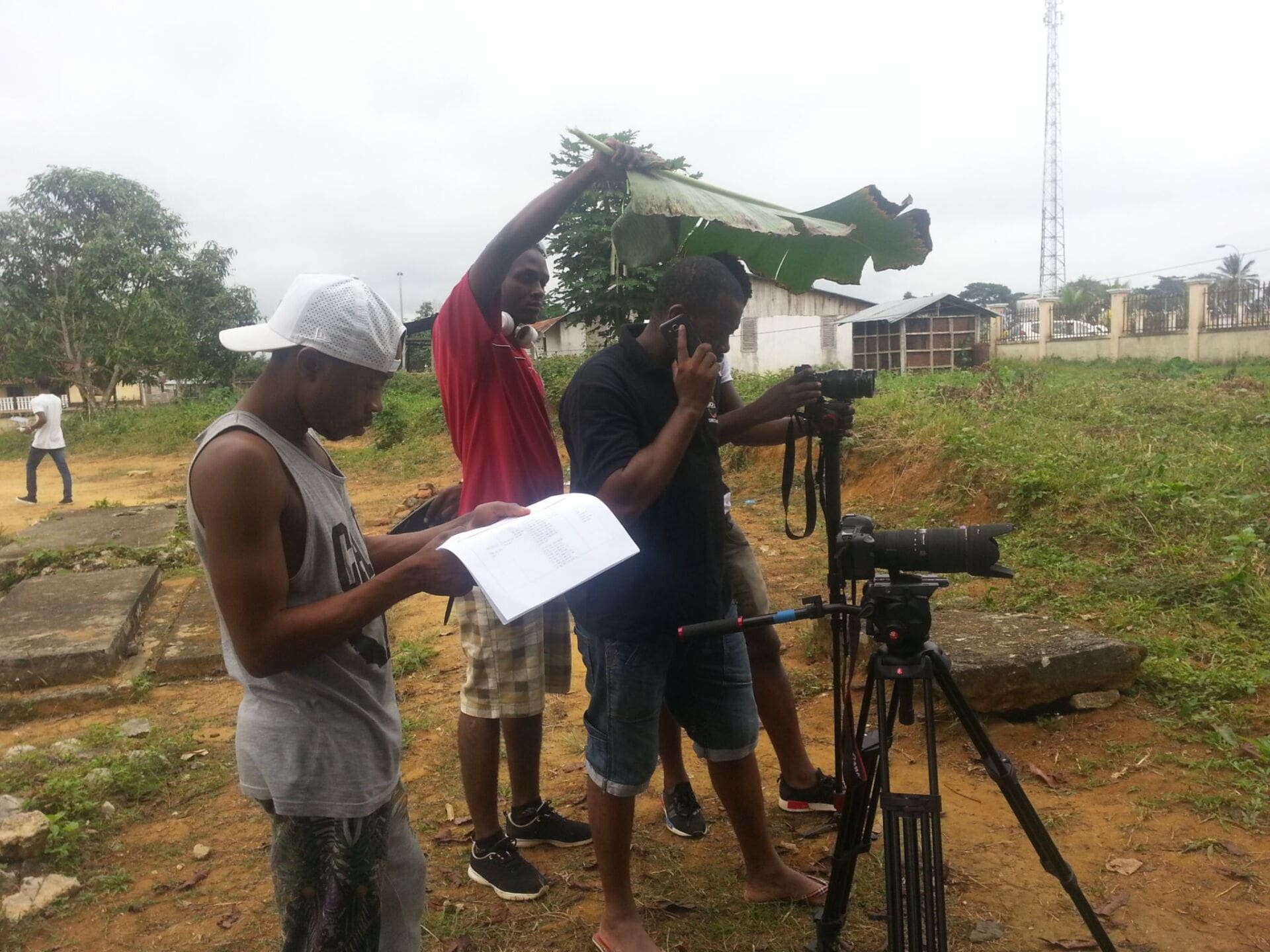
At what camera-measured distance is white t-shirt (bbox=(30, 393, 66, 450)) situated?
39.3ft

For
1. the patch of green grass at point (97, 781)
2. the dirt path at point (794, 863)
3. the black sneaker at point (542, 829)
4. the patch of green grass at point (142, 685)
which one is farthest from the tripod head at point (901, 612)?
the patch of green grass at point (142, 685)

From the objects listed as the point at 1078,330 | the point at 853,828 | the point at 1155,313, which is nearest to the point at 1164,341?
the point at 1155,313

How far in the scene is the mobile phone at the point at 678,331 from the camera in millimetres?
2234

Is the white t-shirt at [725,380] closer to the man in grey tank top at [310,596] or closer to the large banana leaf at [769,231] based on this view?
the large banana leaf at [769,231]

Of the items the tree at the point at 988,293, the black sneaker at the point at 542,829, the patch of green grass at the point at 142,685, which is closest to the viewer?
the black sneaker at the point at 542,829

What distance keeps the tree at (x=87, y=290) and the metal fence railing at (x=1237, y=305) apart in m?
25.5

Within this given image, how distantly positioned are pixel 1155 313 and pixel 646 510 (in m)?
20.7

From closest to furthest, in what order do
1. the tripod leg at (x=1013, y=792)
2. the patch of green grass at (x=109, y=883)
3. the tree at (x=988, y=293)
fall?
the tripod leg at (x=1013, y=792), the patch of green grass at (x=109, y=883), the tree at (x=988, y=293)

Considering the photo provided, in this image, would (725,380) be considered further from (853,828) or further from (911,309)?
(911,309)

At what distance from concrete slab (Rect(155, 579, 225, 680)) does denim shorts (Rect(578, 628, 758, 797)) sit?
10.3 feet

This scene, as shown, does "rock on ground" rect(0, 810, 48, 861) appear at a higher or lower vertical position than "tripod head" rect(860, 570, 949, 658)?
lower

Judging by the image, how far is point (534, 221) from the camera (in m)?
2.36

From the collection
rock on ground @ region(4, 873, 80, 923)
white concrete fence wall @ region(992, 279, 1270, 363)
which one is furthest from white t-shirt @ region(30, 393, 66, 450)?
white concrete fence wall @ region(992, 279, 1270, 363)

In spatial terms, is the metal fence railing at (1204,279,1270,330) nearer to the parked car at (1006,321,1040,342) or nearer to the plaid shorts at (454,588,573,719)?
the parked car at (1006,321,1040,342)
